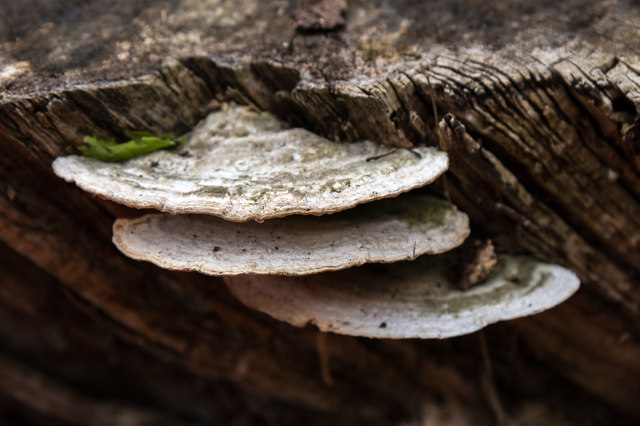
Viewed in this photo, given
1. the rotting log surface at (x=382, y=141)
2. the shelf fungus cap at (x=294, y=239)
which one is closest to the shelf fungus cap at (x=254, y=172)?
the rotting log surface at (x=382, y=141)

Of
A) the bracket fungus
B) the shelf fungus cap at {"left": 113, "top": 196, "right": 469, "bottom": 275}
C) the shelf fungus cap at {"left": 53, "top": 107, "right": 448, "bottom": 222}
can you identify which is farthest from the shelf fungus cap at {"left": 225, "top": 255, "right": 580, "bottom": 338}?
the shelf fungus cap at {"left": 53, "top": 107, "right": 448, "bottom": 222}

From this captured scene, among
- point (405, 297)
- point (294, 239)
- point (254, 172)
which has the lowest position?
point (405, 297)

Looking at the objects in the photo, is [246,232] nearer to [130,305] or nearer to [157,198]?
[157,198]

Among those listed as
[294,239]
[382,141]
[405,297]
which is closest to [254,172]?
[294,239]

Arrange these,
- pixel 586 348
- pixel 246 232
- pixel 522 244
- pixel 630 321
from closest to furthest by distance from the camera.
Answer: pixel 246 232
pixel 522 244
pixel 630 321
pixel 586 348

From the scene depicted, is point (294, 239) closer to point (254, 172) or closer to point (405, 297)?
point (254, 172)

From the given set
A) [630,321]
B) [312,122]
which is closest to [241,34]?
[312,122]
